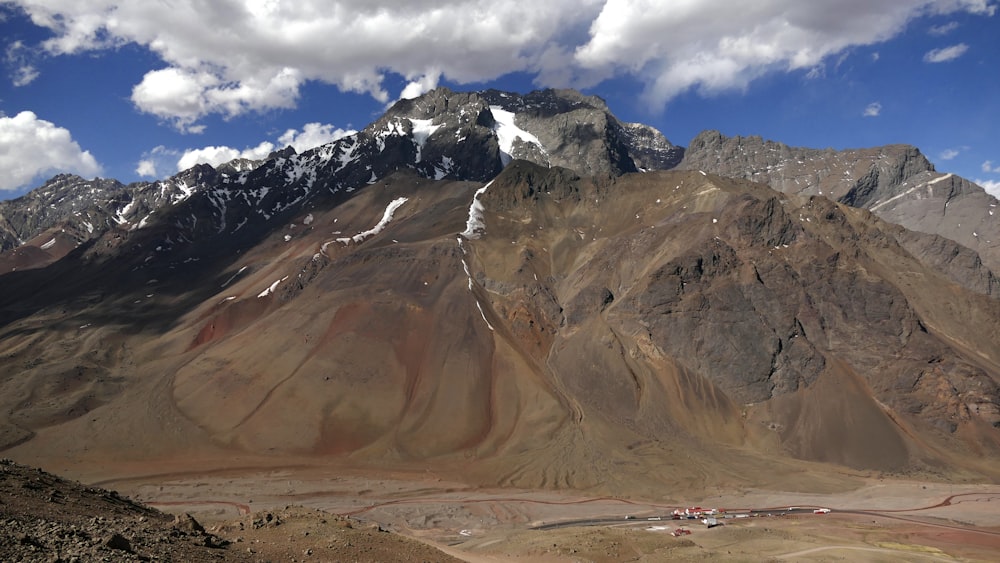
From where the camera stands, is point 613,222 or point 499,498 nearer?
point 499,498

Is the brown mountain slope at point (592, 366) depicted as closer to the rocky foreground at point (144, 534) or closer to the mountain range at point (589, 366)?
the mountain range at point (589, 366)

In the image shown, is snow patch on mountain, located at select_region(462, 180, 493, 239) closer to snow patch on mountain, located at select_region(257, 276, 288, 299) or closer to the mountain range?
the mountain range

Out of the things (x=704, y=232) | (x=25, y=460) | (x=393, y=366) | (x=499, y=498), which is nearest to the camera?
(x=499, y=498)

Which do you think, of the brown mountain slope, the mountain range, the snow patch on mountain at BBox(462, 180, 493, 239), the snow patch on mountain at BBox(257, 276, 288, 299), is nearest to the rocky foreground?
the mountain range

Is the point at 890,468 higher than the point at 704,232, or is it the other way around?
the point at 704,232

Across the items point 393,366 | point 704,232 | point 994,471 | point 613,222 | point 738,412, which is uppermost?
point 613,222

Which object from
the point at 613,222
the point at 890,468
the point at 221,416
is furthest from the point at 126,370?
the point at 890,468

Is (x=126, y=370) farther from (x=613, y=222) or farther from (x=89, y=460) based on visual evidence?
(x=613, y=222)
